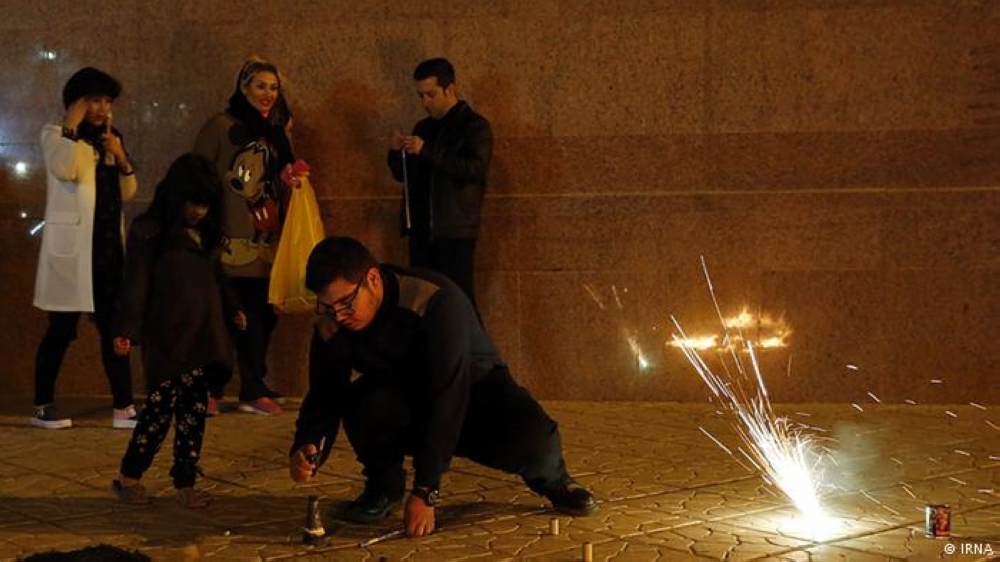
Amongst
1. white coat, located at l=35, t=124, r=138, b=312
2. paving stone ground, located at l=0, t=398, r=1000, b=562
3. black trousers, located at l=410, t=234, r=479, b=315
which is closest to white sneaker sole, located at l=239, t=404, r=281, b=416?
paving stone ground, located at l=0, t=398, r=1000, b=562

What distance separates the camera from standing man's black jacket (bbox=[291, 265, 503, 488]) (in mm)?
Answer: 5230

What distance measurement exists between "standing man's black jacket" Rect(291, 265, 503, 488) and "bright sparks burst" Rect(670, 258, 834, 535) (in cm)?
137

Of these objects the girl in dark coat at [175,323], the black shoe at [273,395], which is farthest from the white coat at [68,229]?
the girl in dark coat at [175,323]

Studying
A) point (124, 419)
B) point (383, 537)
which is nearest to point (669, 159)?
point (124, 419)

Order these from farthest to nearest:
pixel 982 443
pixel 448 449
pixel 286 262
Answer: pixel 286 262 → pixel 982 443 → pixel 448 449

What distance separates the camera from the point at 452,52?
30.1 ft

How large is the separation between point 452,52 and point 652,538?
4.45 m

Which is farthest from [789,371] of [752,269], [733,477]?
[733,477]

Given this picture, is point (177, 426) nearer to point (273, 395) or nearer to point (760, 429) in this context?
point (273, 395)

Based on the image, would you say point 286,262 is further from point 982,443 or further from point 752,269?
point 982,443

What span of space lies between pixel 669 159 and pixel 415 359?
3.94 metres

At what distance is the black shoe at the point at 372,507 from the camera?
5676 mm

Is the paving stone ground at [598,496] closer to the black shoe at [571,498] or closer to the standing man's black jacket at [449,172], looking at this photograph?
the black shoe at [571,498]

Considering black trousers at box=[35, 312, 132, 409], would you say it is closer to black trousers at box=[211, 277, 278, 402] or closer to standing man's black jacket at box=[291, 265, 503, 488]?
black trousers at box=[211, 277, 278, 402]
